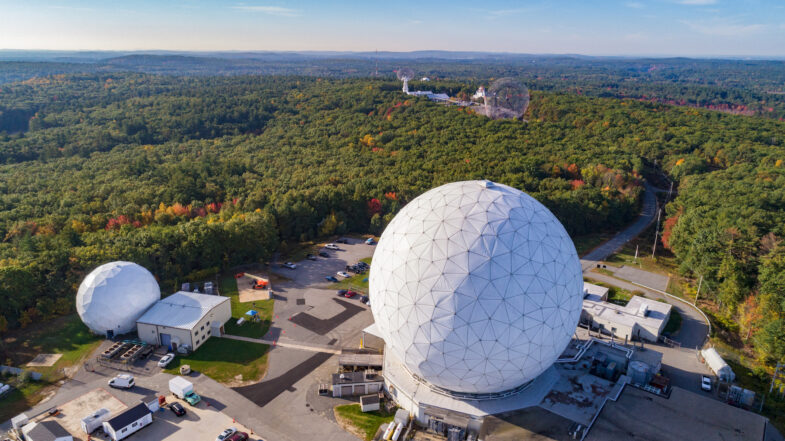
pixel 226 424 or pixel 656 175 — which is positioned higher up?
pixel 656 175

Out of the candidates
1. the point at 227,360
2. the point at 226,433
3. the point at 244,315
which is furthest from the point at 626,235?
the point at 226,433

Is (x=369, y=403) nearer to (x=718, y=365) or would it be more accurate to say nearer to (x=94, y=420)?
(x=94, y=420)

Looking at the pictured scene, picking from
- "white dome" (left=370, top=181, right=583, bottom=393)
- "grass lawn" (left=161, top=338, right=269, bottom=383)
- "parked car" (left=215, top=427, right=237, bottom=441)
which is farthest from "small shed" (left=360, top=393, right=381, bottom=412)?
"grass lawn" (left=161, top=338, right=269, bottom=383)

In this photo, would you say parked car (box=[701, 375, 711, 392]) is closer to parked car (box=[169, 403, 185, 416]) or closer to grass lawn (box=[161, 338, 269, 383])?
grass lawn (box=[161, 338, 269, 383])

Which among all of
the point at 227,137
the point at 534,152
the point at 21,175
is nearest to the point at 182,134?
the point at 227,137

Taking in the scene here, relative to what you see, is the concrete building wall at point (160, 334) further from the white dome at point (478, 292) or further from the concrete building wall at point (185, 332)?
the white dome at point (478, 292)

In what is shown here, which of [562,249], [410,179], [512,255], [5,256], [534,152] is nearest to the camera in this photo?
[512,255]

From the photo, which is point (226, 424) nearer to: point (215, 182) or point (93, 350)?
point (93, 350)

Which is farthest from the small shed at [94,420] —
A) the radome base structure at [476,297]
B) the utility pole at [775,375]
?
the utility pole at [775,375]
